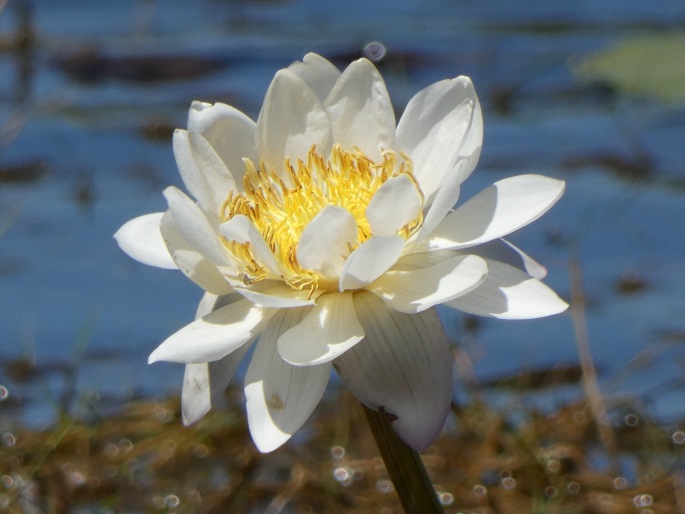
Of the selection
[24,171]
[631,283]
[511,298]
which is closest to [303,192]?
[511,298]

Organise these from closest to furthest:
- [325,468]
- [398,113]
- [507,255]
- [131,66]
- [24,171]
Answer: [507,255], [325,468], [24,171], [398,113], [131,66]

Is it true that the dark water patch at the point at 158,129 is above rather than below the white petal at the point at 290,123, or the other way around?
below

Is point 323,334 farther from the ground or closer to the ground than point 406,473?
farther from the ground

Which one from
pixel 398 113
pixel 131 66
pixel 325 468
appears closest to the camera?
pixel 325 468

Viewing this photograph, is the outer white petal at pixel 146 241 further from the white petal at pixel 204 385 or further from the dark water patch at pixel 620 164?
the dark water patch at pixel 620 164

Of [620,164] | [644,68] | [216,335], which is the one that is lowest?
[620,164]

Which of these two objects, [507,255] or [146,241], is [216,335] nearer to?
[146,241]

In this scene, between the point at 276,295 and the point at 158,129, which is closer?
the point at 276,295

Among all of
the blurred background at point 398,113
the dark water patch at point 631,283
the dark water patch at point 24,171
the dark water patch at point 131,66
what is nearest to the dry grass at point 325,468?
the blurred background at point 398,113
